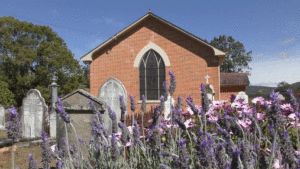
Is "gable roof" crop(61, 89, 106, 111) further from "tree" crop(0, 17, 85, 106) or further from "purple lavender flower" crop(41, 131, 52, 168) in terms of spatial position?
"tree" crop(0, 17, 85, 106)

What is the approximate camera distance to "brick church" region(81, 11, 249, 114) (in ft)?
40.2

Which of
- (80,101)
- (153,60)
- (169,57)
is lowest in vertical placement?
(80,101)

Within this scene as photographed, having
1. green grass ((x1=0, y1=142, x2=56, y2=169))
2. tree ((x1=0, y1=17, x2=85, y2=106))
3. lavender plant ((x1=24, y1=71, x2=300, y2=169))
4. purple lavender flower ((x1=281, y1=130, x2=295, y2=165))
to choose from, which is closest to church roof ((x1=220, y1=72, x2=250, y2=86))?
green grass ((x1=0, y1=142, x2=56, y2=169))

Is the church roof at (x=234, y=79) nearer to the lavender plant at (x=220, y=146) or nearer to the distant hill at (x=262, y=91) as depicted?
the lavender plant at (x=220, y=146)

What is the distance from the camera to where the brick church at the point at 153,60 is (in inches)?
483

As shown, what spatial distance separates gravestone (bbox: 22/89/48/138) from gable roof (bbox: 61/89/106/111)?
398 cm

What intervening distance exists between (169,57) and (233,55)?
136ft

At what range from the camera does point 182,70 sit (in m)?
12.5

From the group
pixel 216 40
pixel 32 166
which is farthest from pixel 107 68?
pixel 216 40

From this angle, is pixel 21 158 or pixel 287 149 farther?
pixel 21 158

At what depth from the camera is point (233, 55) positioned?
49.8 metres

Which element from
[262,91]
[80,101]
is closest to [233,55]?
[262,91]

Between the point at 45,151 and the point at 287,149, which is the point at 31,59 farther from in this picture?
the point at 287,149

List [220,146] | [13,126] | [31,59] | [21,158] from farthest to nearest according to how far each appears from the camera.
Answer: [31,59]
[21,158]
[13,126]
[220,146]
